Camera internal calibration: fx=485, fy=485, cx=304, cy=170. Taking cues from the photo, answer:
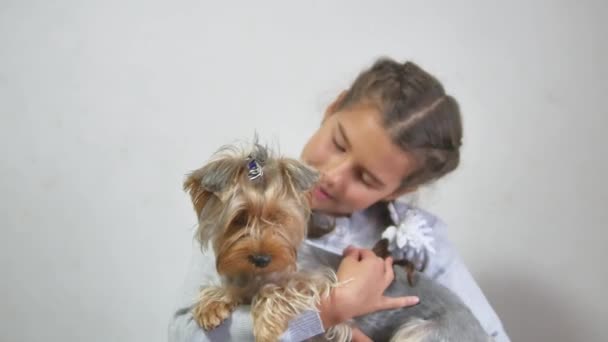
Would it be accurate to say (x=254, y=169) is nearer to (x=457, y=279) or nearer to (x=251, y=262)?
(x=251, y=262)

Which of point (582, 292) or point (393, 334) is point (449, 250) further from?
point (582, 292)

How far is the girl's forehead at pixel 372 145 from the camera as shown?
1.11 m

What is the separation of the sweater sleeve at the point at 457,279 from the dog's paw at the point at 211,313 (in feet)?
1.86

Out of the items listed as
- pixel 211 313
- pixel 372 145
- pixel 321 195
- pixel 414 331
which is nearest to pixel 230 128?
pixel 321 195

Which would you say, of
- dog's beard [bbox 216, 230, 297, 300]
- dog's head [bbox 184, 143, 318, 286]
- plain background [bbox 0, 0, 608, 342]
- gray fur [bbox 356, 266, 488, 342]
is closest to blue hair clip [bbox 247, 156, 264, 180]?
dog's head [bbox 184, 143, 318, 286]

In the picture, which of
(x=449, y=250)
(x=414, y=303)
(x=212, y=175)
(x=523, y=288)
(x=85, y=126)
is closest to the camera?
(x=212, y=175)

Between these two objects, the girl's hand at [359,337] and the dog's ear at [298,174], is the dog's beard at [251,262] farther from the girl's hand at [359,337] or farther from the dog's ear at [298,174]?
the girl's hand at [359,337]

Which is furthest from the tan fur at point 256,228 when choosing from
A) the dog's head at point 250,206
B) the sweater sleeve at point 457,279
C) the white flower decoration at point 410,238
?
the sweater sleeve at point 457,279

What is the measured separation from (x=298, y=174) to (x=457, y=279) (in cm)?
62

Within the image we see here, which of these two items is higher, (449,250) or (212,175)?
(212,175)

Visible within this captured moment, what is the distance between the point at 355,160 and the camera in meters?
1.12

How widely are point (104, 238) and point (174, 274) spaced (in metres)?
0.29

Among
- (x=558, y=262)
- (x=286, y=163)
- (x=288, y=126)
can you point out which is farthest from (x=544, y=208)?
(x=286, y=163)

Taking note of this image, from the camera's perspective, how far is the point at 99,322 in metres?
1.81
